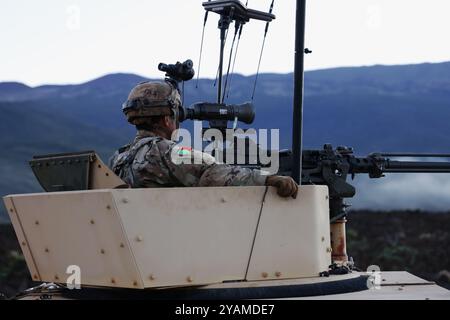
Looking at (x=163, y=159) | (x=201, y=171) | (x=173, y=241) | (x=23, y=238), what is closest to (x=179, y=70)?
(x=163, y=159)

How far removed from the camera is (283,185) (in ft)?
21.2

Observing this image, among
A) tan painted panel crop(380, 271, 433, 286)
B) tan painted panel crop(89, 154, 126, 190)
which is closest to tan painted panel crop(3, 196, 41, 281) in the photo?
tan painted panel crop(89, 154, 126, 190)

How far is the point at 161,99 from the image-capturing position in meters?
7.05

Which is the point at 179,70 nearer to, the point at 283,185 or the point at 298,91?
the point at 298,91

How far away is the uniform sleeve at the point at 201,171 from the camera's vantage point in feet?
21.5

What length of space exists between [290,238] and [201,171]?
2.37ft

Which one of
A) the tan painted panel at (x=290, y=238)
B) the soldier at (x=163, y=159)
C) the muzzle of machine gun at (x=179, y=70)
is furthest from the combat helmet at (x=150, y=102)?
the tan painted panel at (x=290, y=238)

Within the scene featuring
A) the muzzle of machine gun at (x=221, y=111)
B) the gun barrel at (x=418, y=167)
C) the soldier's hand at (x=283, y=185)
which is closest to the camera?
the soldier's hand at (x=283, y=185)

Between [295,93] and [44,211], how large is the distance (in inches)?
80.3

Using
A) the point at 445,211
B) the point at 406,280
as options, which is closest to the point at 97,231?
the point at 406,280

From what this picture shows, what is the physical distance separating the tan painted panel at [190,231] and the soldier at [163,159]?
0.58ft

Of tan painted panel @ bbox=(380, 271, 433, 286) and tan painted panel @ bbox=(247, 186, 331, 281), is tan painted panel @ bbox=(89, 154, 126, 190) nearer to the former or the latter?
tan painted panel @ bbox=(247, 186, 331, 281)

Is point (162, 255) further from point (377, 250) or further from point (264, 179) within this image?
point (377, 250)

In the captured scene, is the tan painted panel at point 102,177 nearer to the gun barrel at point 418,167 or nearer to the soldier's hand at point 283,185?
the soldier's hand at point 283,185
